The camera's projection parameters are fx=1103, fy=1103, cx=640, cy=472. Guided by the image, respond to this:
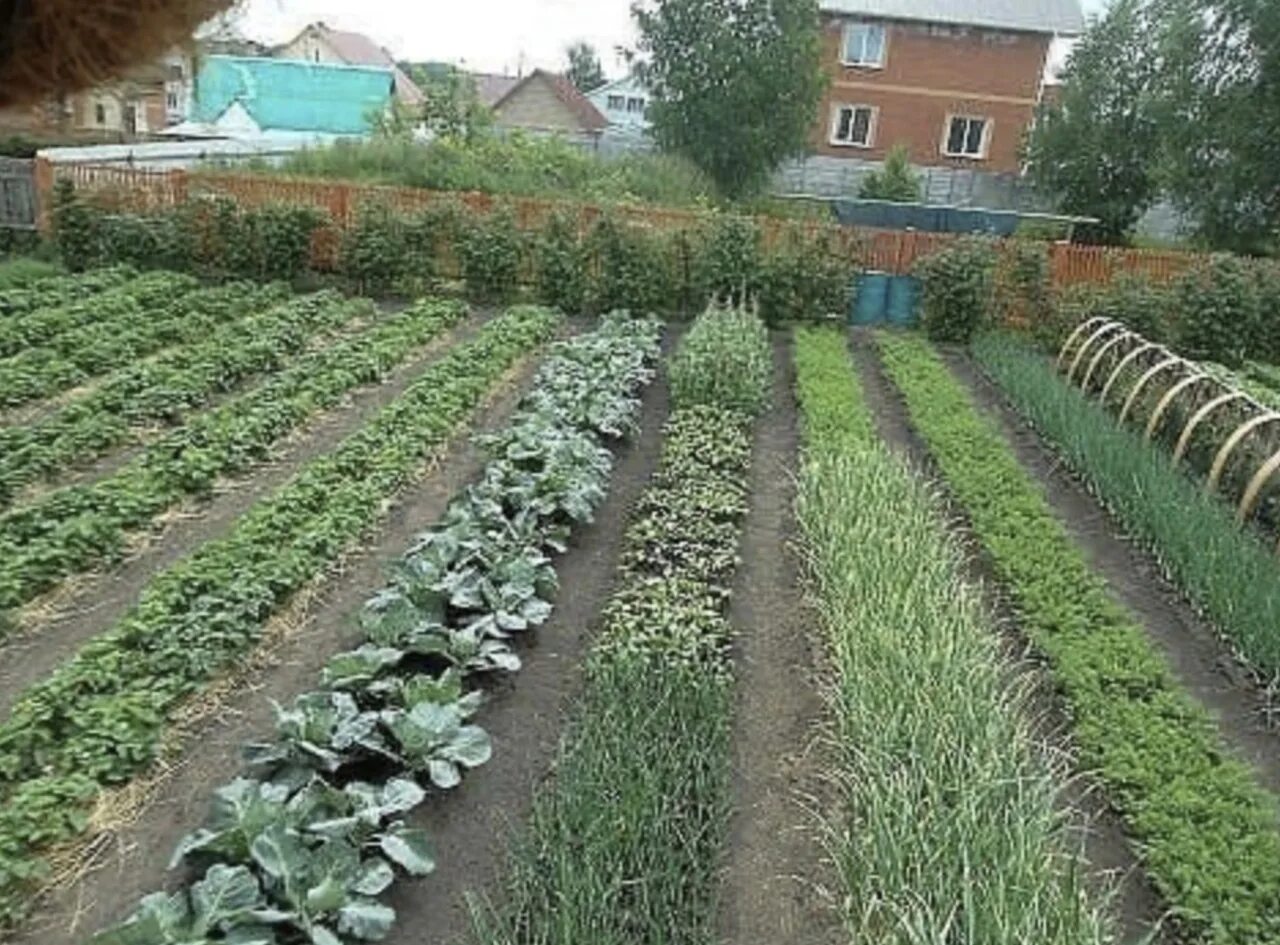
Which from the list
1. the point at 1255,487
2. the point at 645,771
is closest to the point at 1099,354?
the point at 1255,487

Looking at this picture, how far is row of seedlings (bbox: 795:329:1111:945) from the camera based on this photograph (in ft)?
8.78

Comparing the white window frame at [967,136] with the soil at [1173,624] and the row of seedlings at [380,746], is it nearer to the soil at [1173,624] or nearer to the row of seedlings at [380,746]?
the soil at [1173,624]

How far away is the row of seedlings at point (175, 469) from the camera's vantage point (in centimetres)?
530

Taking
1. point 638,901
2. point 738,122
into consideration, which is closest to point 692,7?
point 738,122

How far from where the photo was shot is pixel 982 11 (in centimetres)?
2841

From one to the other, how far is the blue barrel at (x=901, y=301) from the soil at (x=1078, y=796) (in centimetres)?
595

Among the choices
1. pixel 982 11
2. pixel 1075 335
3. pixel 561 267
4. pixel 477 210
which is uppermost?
pixel 982 11

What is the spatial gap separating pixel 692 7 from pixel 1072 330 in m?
13.9

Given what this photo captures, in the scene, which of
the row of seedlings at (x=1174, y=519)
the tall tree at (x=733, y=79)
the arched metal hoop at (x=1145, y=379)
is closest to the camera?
the row of seedlings at (x=1174, y=519)

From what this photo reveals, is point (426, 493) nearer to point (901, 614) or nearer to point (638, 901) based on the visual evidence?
point (901, 614)

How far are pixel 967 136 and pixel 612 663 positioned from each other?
91.7ft

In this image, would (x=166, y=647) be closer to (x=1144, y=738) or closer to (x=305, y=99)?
(x=1144, y=738)

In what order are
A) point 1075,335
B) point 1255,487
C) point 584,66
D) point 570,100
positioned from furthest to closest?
point 584,66
point 570,100
point 1075,335
point 1255,487

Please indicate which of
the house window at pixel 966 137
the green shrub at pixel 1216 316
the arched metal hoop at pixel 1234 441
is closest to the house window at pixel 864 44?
the house window at pixel 966 137
